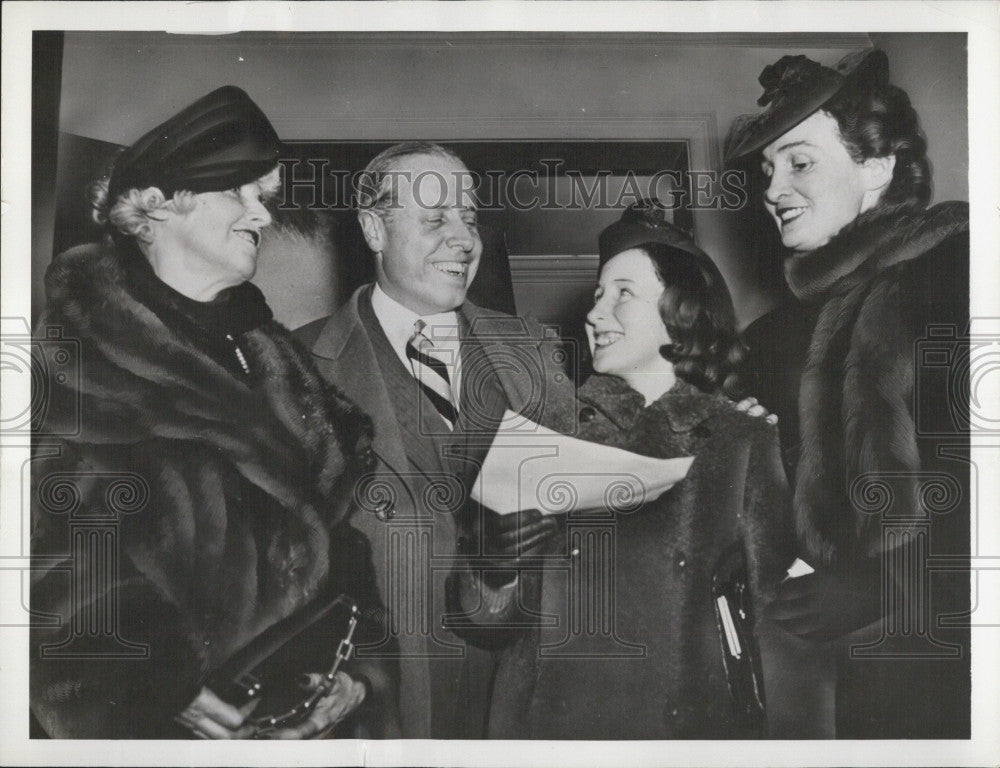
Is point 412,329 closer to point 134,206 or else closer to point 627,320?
point 627,320

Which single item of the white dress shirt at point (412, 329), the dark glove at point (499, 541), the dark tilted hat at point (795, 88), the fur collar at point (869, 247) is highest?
the dark tilted hat at point (795, 88)

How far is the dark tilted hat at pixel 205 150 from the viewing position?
2379 mm

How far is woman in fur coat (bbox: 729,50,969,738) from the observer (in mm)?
2373

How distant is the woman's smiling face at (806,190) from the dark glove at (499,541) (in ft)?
3.65

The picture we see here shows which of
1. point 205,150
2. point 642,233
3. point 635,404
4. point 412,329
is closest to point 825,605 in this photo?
point 635,404

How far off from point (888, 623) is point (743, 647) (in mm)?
430

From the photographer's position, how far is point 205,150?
2383 mm

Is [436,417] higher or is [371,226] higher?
[371,226]

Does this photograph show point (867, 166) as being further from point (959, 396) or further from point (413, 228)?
point (413, 228)

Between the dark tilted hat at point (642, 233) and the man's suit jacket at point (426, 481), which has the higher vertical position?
the dark tilted hat at point (642, 233)

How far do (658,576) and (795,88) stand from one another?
146 cm

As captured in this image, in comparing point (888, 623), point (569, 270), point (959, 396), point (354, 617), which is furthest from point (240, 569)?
point (959, 396)

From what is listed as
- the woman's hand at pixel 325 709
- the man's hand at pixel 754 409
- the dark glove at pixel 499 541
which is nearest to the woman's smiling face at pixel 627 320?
the man's hand at pixel 754 409

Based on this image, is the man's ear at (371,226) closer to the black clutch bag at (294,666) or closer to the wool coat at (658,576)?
the wool coat at (658,576)
